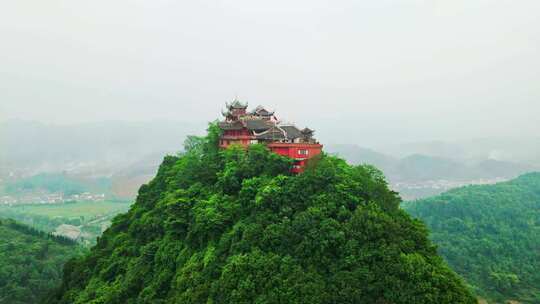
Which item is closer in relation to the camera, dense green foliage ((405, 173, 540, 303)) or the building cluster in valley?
dense green foliage ((405, 173, 540, 303))

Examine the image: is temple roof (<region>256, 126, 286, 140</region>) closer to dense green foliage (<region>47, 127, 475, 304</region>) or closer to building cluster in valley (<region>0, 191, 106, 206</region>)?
dense green foliage (<region>47, 127, 475, 304</region>)

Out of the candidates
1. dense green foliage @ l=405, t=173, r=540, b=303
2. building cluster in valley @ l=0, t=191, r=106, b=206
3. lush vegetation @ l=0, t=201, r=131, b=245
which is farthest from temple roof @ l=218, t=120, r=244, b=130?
building cluster in valley @ l=0, t=191, r=106, b=206

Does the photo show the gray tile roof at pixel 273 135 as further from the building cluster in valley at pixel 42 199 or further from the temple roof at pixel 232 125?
the building cluster in valley at pixel 42 199

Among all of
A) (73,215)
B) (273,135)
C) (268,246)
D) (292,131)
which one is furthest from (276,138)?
(73,215)

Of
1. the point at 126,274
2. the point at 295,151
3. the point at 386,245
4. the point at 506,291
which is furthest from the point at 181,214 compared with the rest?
the point at 506,291

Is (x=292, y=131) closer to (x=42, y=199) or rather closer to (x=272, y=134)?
(x=272, y=134)

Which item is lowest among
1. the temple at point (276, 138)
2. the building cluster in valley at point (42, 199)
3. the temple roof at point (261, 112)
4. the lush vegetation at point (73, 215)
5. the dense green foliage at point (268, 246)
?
the lush vegetation at point (73, 215)

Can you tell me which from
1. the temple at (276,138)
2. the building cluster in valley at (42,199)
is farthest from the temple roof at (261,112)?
the building cluster in valley at (42,199)
